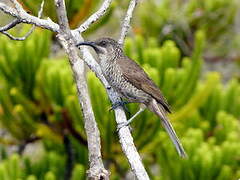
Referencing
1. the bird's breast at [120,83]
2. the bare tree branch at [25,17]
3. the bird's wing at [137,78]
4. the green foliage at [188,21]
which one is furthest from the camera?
the green foliage at [188,21]

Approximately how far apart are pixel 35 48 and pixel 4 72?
17.0 inches

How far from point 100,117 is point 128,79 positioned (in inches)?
55.9

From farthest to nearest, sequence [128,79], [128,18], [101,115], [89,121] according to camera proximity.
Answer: [101,115] → [128,79] → [128,18] → [89,121]

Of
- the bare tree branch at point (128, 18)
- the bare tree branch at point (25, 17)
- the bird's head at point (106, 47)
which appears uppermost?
the bird's head at point (106, 47)

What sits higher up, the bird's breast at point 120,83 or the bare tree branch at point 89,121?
the bird's breast at point 120,83

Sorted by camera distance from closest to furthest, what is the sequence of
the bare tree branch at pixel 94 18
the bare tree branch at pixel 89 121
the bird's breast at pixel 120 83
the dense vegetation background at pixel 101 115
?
1. the bare tree branch at pixel 89 121
2. the bare tree branch at pixel 94 18
3. the bird's breast at pixel 120 83
4. the dense vegetation background at pixel 101 115

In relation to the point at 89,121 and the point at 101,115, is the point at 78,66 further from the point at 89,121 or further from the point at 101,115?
the point at 101,115

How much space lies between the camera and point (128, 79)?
4.80 m

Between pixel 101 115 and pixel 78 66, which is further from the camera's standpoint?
pixel 101 115

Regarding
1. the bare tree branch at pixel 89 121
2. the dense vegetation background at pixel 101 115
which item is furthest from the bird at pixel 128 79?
the bare tree branch at pixel 89 121

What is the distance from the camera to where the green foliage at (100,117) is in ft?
20.1

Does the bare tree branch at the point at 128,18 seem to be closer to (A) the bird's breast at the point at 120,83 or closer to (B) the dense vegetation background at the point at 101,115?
(A) the bird's breast at the point at 120,83

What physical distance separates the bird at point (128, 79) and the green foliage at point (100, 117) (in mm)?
1205

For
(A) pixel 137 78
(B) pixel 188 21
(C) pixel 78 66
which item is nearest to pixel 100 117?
(A) pixel 137 78
